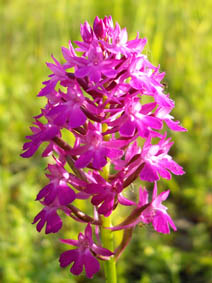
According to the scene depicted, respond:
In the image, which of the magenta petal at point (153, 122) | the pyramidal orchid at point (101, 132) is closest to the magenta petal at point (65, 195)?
the pyramidal orchid at point (101, 132)

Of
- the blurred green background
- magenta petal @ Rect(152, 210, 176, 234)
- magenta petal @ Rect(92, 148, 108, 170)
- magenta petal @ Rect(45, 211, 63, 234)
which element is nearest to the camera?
magenta petal @ Rect(92, 148, 108, 170)

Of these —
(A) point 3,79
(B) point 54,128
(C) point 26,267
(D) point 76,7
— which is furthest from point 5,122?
(D) point 76,7

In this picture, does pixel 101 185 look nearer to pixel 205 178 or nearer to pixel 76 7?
pixel 205 178

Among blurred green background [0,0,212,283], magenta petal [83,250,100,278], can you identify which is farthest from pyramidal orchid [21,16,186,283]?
blurred green background [0,0,212,283]

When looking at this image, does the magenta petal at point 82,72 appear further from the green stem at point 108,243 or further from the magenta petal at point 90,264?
the magenta petal at point 90,264

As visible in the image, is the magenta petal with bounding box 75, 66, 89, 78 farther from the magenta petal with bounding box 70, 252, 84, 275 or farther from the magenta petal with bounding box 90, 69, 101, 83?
the magenta petal with bounding box 70, 252, 84, 275
